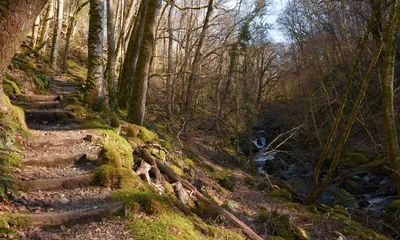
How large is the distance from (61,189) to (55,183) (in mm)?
127

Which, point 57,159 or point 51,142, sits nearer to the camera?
point 57,159

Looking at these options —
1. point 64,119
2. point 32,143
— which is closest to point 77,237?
point 32,143

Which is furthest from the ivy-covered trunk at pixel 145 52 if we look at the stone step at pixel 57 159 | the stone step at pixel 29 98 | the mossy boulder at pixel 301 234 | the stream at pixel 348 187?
the mossy boulder at pixel 301 234

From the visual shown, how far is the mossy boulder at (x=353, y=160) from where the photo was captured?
15562 mm

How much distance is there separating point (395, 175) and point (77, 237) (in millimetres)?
8017

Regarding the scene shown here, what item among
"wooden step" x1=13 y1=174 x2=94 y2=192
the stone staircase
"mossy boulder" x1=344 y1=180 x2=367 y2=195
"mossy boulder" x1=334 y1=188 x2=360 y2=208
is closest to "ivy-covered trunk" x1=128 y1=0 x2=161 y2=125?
the stone staircase

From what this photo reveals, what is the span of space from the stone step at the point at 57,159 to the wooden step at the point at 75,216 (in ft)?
4.95

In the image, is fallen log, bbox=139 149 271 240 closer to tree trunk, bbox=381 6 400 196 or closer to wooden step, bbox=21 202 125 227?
wooden step, bbox=21 202 125 227

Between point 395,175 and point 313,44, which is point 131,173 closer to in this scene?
point 395,175

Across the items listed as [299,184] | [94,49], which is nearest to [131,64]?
[94,49]

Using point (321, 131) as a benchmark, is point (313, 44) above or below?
above

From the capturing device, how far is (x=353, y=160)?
624 inches

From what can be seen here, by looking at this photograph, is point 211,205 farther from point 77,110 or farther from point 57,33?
point 57,33

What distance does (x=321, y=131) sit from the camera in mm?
18984
